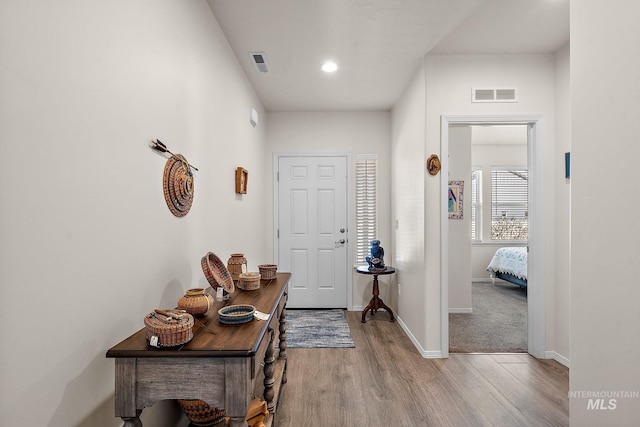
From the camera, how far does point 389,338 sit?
3.47 m

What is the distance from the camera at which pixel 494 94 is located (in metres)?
2.98

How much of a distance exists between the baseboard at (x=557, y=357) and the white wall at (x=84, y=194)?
3.03 meters

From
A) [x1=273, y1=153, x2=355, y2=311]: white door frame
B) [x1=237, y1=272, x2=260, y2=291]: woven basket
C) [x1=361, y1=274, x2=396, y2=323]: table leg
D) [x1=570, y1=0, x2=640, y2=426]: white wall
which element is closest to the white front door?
[x1=273, y1=153, x2=355, y2=311]: white door frame

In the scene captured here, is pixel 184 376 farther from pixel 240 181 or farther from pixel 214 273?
pixel 240 181

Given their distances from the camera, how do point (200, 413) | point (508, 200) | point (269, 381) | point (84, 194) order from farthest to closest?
point (508, 200)
point (269, 381)
point (200, 413)
point (84, 194)

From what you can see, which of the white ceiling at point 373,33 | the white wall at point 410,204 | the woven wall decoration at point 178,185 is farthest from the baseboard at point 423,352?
the white ceiling at point 373,33

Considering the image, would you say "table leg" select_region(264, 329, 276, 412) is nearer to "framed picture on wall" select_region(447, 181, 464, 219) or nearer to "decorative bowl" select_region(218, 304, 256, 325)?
"decorative bowl" select_region(218, 304, 256, 325)

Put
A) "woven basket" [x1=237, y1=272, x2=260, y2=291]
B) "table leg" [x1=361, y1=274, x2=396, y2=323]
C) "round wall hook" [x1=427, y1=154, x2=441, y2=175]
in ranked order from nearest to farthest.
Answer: "woven basket" [x1=237, y1=272, x2=260, y2=291]
"round wall hook" [x1=427, y1=154, x2=441, y2=175]
"table leg" [x1=361, y1=274, x2=396, y2=323]

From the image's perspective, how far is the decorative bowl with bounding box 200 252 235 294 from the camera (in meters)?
1.61

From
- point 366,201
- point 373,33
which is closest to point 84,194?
point 373,33

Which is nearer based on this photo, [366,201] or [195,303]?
[195,303]

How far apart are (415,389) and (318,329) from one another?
1.50 meters

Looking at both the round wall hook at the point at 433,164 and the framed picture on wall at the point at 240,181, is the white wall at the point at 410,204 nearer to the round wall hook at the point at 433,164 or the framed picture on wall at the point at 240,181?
the round wall hook at the point at 433,164

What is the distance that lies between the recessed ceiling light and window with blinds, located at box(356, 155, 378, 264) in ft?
4.90
